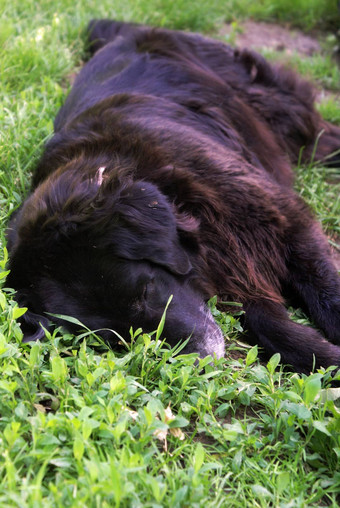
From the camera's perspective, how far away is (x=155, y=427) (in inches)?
71.2

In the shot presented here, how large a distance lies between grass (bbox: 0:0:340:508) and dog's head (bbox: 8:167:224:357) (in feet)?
0.35

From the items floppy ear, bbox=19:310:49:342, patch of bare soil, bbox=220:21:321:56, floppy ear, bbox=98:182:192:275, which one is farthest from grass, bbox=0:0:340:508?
patch of bare soil, bbox=220:21:321:56

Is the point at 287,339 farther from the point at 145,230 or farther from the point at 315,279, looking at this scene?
the point at 145,230

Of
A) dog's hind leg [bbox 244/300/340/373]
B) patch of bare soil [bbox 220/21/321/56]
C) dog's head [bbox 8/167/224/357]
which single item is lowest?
dog's hind leg [bbox 244/300/340/373]

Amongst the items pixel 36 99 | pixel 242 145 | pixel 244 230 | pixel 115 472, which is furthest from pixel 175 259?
pixel 36 99

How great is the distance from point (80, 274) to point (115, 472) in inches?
39.8

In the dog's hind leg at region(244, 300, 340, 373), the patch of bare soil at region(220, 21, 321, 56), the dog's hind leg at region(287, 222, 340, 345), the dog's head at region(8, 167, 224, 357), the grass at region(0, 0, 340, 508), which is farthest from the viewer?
the patch of bare soil at region(220, 21, 321, 56)

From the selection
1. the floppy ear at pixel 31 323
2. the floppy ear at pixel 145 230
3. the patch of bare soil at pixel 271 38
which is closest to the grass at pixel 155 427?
the floppy ear at pixel 31 323

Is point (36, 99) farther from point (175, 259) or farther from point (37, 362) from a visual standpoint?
point (37, 362)

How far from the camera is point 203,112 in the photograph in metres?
3.56

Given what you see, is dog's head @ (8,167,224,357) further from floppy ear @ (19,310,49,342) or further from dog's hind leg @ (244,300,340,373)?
dog's hind leg @ (244,300,340,373)

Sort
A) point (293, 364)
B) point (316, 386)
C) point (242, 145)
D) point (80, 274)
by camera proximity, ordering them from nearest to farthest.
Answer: point (316, 386), point (80, 274), point (293, 364), point (242, 145)

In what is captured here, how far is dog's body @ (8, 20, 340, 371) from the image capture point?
7.71ft

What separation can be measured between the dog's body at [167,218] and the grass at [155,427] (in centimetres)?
16
